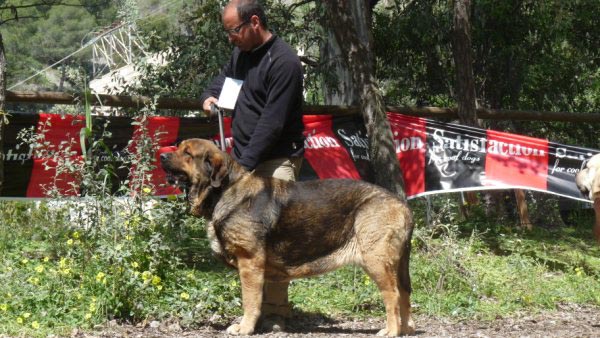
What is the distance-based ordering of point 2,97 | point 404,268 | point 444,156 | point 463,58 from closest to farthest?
point 404,268 < point 2,97 < point 444,156 < point 463,58

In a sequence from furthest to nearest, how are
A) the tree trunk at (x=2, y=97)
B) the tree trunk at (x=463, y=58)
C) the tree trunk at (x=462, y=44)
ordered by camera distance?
the tree trunk at (x=462, y=44)
the tree trunk at (x=463, y=58)
the tree trunk at (x=2, y=97)

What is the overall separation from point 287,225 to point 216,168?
26.4 inches

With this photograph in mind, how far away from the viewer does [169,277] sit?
7367mm

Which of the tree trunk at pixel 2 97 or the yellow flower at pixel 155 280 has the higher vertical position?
the tree trunk at pixel 2 97

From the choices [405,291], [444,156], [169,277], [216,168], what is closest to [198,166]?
[216,168]

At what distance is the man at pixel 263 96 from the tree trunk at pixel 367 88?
3.49 metres

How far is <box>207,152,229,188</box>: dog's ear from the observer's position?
21.2 feet

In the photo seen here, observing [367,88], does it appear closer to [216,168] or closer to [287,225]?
[287,225]

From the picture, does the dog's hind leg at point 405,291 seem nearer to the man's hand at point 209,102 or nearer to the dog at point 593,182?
the dog at point 593,182

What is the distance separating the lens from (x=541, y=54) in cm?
1468

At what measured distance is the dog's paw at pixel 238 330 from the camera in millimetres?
6586

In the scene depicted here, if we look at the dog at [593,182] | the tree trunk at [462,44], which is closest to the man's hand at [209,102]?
the dog at [593,182]

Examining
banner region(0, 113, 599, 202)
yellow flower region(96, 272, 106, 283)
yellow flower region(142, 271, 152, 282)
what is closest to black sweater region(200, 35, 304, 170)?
yellow flower region(142, 271, 152, 282)

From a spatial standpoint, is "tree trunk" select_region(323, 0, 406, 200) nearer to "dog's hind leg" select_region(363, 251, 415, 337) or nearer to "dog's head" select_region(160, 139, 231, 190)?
"dog's hind leg" select_region(363, 251, 415, 337)
